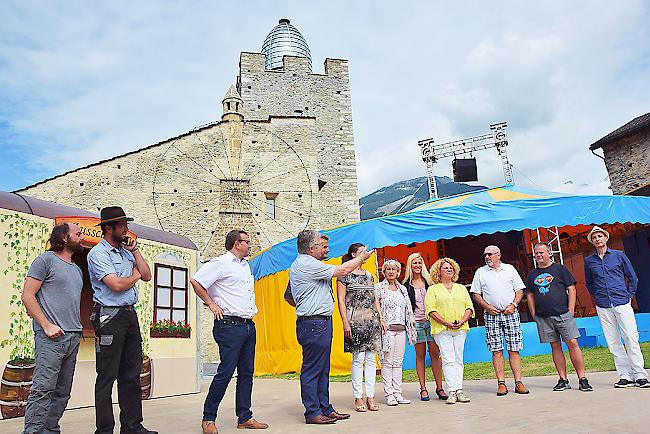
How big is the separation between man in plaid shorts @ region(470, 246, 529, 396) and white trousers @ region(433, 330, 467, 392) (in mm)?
359

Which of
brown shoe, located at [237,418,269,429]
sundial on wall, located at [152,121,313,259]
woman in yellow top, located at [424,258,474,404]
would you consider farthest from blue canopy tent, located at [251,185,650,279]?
sundial on wall, located at [152,121,313,259]

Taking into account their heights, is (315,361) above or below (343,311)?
below

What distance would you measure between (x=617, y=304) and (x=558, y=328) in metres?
0.58

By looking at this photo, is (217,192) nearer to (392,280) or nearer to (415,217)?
(415,217)

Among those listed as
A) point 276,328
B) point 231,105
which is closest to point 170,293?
point 276,328

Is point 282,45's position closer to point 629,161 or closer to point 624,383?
point 629,161

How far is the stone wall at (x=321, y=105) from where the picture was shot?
23125 millimetres

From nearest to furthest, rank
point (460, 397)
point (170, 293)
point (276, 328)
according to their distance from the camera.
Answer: point (460, 397), point (170, 293), point (276, 328)

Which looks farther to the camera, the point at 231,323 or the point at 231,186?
the point at 231,186

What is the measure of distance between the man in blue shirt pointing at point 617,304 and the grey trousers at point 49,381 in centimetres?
449

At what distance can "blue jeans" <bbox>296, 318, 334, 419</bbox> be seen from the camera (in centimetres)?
380

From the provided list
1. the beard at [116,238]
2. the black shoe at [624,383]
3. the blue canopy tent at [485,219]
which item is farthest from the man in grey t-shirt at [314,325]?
the blue canopy tent at [485,219]

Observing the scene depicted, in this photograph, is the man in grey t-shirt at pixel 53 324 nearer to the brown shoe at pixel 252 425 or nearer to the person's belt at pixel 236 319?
the person's belt at pixel 236 319

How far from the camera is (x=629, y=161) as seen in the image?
2020 cm
